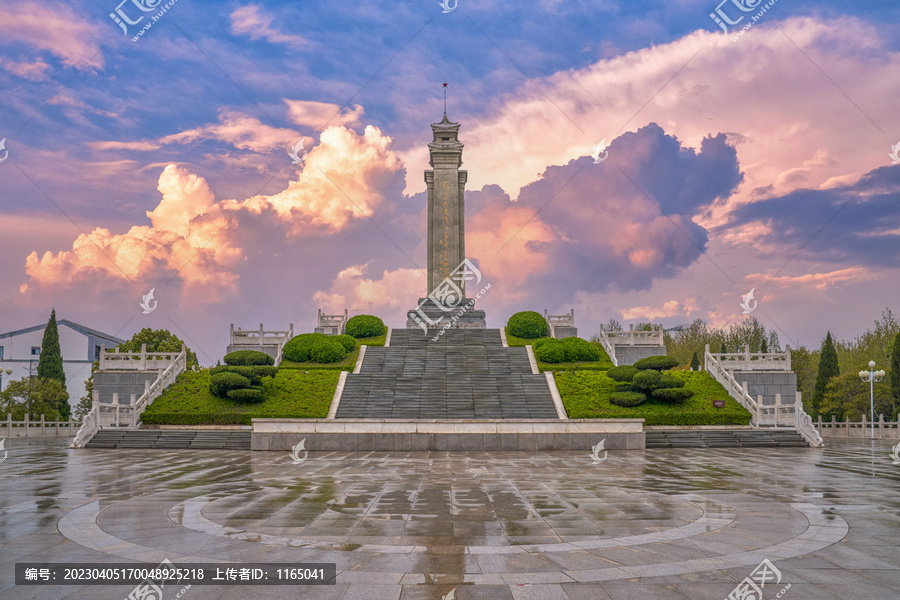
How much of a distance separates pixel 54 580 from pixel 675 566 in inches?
270

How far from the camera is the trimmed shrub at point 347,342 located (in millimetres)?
39250

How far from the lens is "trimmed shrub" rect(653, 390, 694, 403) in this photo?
98.0ft

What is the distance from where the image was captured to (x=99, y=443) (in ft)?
83.6

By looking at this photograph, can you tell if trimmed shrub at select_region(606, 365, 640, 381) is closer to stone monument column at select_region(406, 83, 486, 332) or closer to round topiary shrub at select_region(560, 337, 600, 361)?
round topiary shrub at select_region(560, 337, 600, 361)

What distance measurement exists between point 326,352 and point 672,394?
64.9 ft

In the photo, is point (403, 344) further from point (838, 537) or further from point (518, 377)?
point (838, 537)

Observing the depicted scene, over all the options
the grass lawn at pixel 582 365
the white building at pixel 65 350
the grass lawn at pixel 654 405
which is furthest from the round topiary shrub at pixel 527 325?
the white building at pixel 65 350

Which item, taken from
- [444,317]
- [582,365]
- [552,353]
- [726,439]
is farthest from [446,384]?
[444,317]

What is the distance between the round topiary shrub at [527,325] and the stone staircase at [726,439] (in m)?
16.9

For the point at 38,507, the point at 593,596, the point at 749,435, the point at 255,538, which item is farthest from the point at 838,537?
the point at 749,435

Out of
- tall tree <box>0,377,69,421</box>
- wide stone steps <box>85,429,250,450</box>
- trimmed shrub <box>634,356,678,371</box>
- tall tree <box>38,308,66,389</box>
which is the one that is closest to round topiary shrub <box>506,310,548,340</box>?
trimmed shrub <box>634,356,678,371</box>

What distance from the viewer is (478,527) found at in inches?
361

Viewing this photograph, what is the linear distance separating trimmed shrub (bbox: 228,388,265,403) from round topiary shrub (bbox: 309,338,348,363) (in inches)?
290

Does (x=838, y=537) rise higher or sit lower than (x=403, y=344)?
lower
